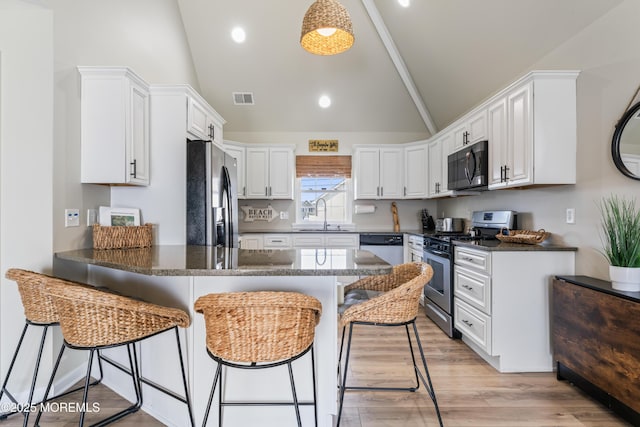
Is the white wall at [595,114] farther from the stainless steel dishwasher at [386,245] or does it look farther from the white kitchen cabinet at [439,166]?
the stainless steel dishwasher at [386,245]

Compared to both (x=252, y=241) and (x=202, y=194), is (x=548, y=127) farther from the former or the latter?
(x=252, y=241)

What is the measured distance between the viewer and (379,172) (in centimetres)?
502

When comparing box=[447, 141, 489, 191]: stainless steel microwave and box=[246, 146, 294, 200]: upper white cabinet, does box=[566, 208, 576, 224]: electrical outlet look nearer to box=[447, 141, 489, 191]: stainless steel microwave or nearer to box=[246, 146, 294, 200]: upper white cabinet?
box=[447, 141, 489, 191]: stainless steel microwave

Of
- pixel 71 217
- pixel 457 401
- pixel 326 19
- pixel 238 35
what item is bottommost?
pixel 457 401

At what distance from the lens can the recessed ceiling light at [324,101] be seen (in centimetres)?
494

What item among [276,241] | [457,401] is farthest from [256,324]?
[276,241]

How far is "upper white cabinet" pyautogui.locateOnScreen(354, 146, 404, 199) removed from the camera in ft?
16.4

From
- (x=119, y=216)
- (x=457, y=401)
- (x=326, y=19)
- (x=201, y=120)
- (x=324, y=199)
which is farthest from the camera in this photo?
(x=324, y=199)

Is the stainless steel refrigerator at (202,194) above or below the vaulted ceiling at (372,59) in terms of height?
below

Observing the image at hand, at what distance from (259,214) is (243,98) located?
1.79m

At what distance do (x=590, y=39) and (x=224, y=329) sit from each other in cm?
305

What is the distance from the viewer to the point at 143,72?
10.3 feet

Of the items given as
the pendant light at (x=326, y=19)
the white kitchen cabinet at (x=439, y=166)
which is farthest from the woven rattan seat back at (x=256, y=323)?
the white kitchen cabinet at (x=439, y=166)

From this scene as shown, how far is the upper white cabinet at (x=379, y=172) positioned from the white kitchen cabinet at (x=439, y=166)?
1.50ft
